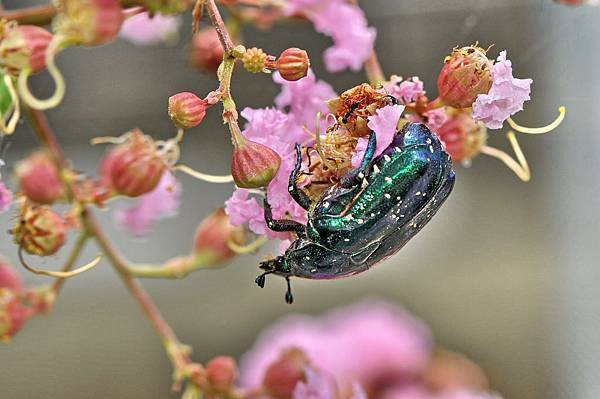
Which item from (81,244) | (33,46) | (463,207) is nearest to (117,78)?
(463,207)

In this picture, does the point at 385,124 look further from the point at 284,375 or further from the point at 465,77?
the point at 284,375

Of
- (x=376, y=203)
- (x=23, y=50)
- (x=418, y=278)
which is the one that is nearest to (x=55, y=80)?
(x=23, y=50)

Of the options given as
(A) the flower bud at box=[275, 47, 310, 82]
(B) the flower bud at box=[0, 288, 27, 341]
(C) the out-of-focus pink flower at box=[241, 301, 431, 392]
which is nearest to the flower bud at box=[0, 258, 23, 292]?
(B) the flower bud at box=[0, 288, 27, 341]

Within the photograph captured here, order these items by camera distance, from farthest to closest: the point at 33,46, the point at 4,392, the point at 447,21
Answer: the point at 4,392 → the point at 447,21 → the point at 33,46

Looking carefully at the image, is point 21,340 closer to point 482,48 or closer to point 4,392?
point 4,392

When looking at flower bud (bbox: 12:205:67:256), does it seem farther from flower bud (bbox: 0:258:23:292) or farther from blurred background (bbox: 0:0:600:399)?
blurred background (bbox: 0:0:600:399)

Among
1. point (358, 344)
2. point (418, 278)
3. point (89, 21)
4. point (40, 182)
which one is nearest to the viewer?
point (89, 21)
